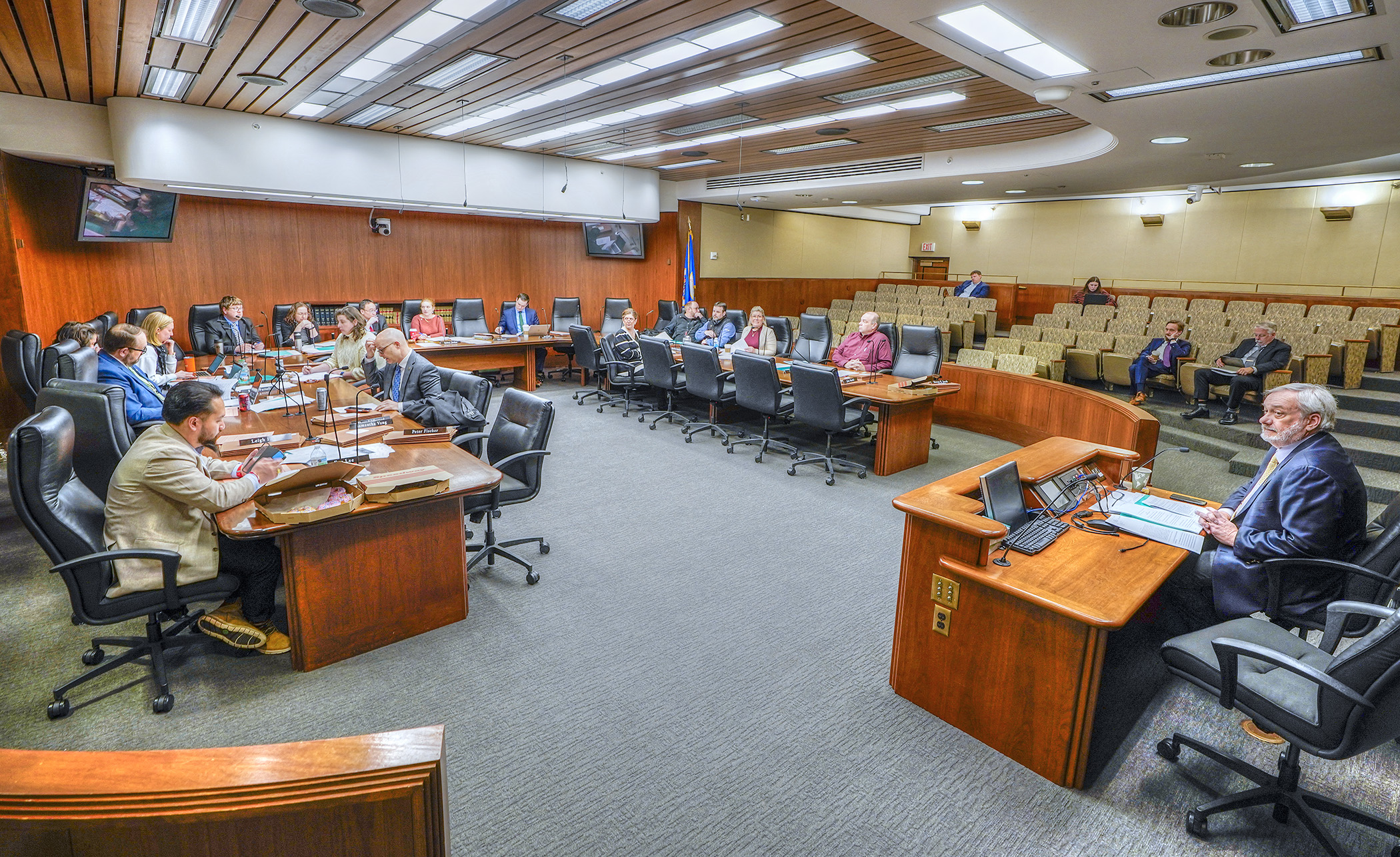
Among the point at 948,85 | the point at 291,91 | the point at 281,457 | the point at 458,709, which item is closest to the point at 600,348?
the point at 291,91

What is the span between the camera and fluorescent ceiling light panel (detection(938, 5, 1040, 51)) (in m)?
3.37

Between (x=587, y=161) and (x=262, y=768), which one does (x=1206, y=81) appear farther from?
(x=587, y=161)

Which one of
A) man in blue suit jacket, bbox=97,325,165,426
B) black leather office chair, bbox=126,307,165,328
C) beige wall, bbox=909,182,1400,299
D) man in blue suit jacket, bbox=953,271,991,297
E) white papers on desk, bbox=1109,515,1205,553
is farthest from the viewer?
man in blue suit jacket, bbox=953,271,991,297

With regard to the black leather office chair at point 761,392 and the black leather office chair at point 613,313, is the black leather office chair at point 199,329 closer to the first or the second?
the black leather office chair at point 613,313

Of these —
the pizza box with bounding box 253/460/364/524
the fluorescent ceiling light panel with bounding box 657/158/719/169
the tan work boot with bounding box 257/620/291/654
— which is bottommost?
the tan work boot with bounding box 257/620/291/654

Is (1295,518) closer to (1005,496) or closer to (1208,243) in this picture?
(1005,496)

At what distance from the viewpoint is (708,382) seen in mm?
6434

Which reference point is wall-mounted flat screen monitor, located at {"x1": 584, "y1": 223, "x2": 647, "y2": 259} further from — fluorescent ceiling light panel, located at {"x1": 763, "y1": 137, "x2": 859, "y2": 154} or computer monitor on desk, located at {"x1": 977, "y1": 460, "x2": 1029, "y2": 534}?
computer monitor on desk, located at {"x1": 977, "y1": 460, "x2": 1029, "y2": 534}

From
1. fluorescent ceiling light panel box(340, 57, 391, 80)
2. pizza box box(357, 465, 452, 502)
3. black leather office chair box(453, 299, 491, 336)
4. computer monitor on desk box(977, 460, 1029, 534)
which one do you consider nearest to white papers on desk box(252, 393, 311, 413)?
pizza box box(357, 465, 452, 502)

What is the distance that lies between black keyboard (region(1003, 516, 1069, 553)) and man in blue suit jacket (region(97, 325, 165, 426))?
4.96 metres

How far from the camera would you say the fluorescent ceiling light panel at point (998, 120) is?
20.3ft

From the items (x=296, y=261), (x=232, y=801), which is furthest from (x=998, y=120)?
Result: (x=296, y=261)

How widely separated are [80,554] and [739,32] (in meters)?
4.30

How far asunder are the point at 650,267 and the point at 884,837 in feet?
36.6
